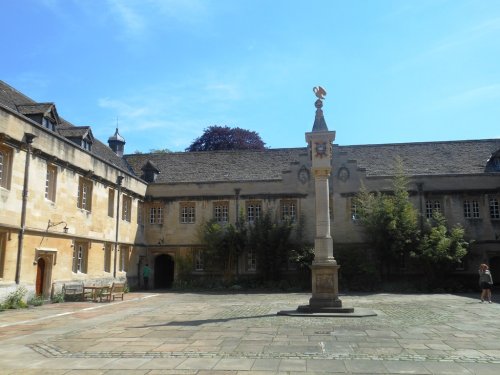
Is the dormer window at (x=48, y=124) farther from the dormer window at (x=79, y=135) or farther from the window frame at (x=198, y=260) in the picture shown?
the window frame at (x=198, y=260)

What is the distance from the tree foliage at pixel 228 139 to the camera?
47469mm

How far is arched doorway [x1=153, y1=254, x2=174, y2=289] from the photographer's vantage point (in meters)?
32.6

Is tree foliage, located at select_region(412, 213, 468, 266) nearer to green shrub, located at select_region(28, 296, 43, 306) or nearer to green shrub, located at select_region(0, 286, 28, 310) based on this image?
green shrub, located at select_region(28, 296, 43, 306)

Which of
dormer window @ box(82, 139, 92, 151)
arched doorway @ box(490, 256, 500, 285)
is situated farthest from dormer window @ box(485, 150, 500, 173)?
dormer window @ box(82, 139, 92, 151)

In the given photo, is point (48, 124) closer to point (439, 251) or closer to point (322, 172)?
point (322, 172)

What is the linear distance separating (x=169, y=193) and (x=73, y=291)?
12.0m

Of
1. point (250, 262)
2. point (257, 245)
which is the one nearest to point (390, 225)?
point (257, 245)

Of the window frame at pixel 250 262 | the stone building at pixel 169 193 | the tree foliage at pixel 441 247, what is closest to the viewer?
the stone building at pixel 169 193

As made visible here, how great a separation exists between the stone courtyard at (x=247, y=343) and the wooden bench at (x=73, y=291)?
4603 mm

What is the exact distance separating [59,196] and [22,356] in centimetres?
1321

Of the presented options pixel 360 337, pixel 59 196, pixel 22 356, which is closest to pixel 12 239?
pixel 59 196

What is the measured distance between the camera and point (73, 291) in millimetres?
Answer: 21266

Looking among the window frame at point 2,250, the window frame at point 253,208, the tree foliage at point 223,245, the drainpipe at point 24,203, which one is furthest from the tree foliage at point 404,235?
the window frame at point 2,250

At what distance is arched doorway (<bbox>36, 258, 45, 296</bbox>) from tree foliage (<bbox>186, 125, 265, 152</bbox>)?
28791 millimetres
